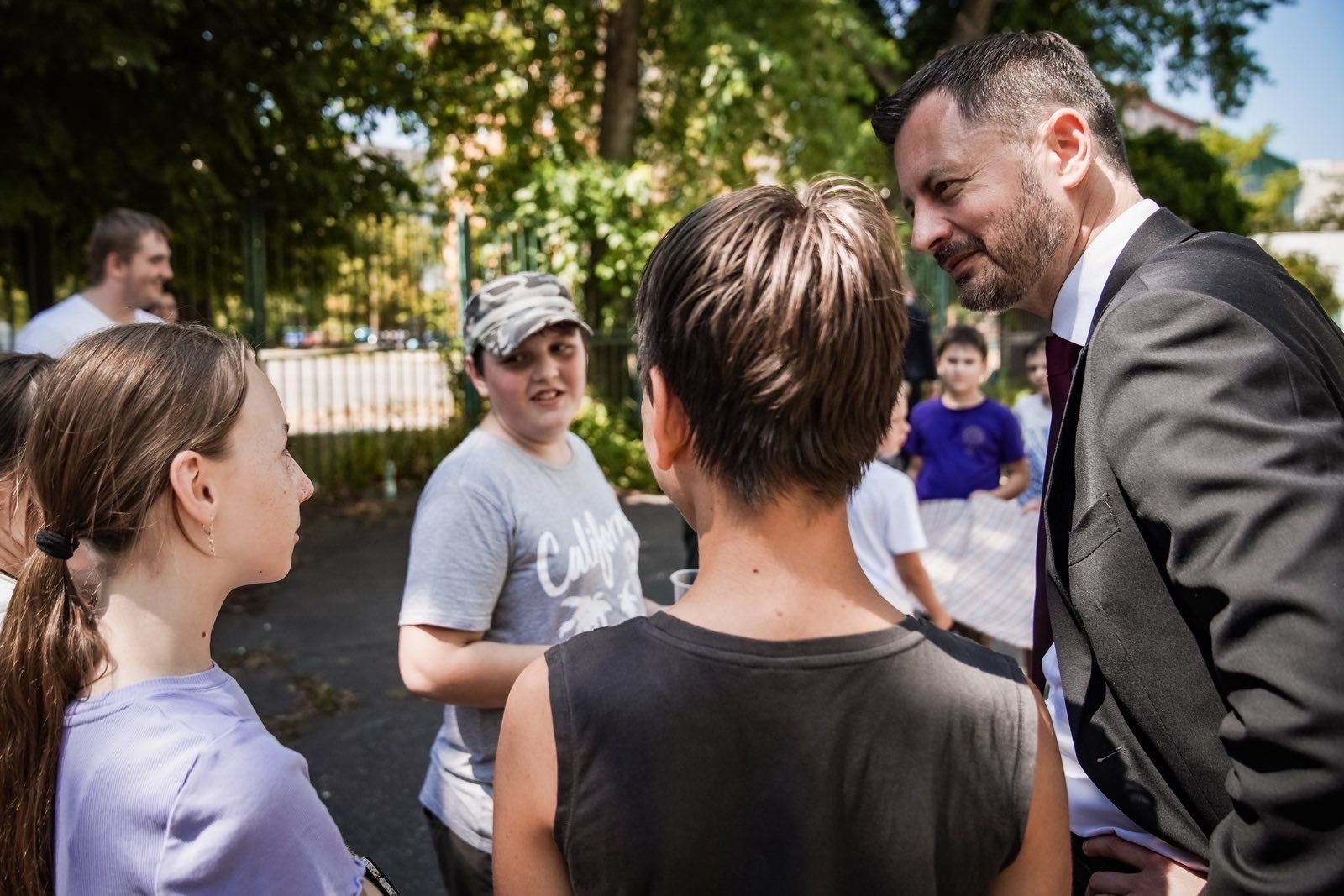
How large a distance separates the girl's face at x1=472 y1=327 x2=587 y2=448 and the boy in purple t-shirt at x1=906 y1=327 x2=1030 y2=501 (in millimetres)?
3171

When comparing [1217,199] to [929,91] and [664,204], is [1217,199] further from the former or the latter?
[929,91]

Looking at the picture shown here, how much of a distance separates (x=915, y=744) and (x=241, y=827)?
2.81 ft

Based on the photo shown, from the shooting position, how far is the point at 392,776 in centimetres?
436

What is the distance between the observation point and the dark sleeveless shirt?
1054 millimetres

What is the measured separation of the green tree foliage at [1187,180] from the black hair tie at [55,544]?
17842 millimetres

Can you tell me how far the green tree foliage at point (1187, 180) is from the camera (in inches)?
680

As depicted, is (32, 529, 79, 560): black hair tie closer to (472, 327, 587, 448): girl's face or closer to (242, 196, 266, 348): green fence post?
(472, 327, 587, 448): girl's face

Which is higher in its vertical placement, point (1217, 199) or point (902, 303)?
point (1217, 199)

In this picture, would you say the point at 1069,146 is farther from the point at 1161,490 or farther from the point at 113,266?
the point at 113,266

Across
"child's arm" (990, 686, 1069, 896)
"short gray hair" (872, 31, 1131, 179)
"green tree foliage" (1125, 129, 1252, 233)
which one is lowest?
"child's arm" (990, 686, 1069, 896)

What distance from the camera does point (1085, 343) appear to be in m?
1.61

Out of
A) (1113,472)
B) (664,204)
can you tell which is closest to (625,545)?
(1113,472)

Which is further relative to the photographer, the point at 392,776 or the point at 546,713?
the point at 392,776

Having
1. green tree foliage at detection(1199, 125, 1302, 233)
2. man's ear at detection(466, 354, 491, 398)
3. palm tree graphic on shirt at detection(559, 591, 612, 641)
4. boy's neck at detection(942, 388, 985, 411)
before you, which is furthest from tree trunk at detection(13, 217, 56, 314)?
green tree foliage at detection(1199, 125, 1302, 233)
